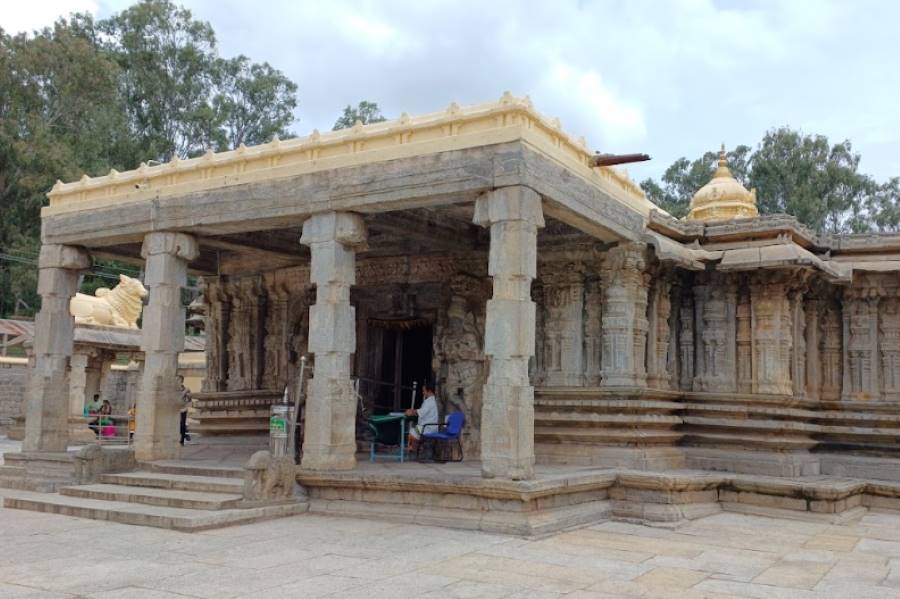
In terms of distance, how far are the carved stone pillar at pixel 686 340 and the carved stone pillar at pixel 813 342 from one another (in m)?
A: 1.63

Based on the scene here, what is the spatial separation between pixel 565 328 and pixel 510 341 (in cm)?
343

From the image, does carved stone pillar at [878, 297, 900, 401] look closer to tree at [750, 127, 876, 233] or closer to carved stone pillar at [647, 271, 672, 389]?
carved stone pillar at [647, 271, 672, 389]

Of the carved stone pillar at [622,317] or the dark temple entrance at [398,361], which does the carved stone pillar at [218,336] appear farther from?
the carved stone pillar at [622,317]

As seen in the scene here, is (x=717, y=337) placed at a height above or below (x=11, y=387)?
above

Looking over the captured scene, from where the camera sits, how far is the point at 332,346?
10.2 meters

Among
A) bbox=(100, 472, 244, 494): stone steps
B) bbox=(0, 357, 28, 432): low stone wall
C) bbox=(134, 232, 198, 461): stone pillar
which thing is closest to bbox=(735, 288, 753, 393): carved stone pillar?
bbox=(100, 472, 244, 494): stone steps

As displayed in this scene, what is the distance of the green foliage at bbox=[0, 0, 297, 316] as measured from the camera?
33781 mm

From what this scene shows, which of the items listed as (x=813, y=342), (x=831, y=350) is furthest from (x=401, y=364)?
(x=831, y=350)

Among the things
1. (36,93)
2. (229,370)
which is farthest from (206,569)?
(36,93)

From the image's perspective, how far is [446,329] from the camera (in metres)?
12.7

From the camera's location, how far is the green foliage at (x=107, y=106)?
33.8 meters

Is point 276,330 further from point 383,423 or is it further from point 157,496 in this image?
point 157,496

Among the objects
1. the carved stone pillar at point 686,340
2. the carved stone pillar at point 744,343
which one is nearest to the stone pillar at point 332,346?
the carved stone pillar at point 686,340

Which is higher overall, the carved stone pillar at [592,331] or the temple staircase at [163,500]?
the carved stone pillar at [592,331]
